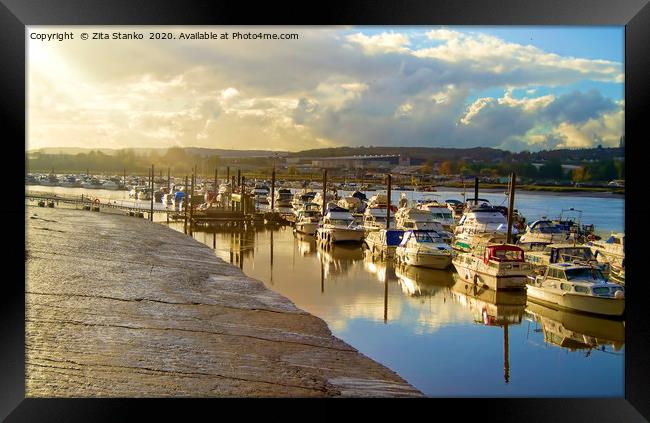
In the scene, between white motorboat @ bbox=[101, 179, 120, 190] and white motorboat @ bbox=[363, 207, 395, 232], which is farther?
white motorboat @ bbox=[101, 179, 120, 190]

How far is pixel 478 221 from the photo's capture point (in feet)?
75.2

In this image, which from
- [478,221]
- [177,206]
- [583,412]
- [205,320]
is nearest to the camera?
[583,412]

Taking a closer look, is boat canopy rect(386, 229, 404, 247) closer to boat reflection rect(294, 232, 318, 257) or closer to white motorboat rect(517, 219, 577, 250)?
boat reflection rect(294, 232, 318, 257)

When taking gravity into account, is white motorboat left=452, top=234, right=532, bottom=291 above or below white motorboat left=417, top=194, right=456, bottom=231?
below

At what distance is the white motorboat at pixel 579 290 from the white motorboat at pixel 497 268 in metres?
1.27

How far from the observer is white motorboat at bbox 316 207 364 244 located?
2525 cm

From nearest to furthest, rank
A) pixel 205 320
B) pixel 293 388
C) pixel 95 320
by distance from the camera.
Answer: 1. pixel 293 388
2. pixel 95 320
3. pixel 205 320

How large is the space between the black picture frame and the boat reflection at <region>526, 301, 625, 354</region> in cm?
401

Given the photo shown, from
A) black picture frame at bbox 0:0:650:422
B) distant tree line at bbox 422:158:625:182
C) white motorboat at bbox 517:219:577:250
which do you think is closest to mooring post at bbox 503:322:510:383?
black picture frame at bbox 0:0:650:422

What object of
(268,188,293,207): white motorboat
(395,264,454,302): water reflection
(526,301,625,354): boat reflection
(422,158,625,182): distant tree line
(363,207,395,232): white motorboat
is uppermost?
(422,158,625,182): distant tree line
